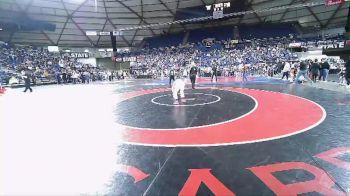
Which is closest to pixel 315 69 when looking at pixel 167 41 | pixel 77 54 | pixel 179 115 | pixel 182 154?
pixel 179 115

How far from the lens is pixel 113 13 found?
1572 inches

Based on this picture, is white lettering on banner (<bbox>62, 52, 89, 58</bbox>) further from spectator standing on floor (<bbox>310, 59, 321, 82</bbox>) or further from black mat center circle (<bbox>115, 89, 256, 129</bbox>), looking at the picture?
black mat center circle (<bbox>115, 89, 256, 129</bbox>)

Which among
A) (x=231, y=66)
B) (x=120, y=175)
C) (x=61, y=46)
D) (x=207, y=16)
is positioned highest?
(x=207, y=16)

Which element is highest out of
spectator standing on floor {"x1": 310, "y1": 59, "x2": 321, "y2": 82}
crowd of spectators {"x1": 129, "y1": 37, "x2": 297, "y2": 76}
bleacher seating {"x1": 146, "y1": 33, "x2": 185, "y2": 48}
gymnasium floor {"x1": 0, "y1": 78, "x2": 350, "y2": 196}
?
bleacher seating {"x1": 146, "y1": 33, "x2": 185, "y2": 48}

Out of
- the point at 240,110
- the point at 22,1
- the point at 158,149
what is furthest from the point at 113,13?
the point at 158,149

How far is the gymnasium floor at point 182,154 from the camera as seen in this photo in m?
3.34

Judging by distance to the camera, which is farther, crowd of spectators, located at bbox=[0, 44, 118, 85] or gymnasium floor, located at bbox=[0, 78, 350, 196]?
crowd of spectators, located at bbox=[0, 44, 118, 85]

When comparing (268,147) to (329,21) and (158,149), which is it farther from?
(329,21)

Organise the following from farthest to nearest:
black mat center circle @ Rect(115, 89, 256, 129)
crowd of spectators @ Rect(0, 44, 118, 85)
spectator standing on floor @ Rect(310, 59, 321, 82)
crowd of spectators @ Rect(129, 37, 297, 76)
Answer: crowd of spectators @ Rect(129, 37, 297, 76) → crowd of spectators @ Rect(0, 44, 118, 85) → spectator standing on floor @ Rect(310, 59, 321, 82) → black mat center circle @ Rect(115, 89, 256, 129)

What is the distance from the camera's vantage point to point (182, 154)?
4.47m

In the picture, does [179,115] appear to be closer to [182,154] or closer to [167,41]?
[182,154]

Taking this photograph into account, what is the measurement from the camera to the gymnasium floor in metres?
3.34

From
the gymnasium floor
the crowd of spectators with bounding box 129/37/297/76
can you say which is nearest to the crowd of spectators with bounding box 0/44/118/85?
the crowd of spectators with bounding box 129/37/297/76

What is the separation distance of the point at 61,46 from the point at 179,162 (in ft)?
154
